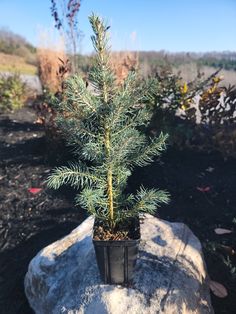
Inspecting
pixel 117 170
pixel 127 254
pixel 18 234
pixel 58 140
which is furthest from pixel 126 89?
pixel 58 140

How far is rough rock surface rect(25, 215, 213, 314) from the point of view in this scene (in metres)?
2.12

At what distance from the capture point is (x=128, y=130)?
1.96m

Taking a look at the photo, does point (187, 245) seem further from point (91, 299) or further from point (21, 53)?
point (21, 53)

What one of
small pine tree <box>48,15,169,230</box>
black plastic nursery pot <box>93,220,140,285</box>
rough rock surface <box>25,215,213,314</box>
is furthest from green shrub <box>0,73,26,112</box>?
black plastic nursery pot <box>93,220,140,285</box>

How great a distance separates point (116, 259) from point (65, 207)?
167 cm

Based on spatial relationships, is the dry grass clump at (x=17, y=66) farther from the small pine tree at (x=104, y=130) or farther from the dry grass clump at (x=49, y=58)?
the small pine tree at (x=104, y=130)

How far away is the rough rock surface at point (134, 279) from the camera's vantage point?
2117 millimetres

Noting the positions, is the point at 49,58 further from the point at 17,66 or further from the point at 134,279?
the point at 17,66

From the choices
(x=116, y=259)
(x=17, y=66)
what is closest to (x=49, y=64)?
(x=116, y=259)

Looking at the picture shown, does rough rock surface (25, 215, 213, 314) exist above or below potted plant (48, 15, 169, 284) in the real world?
below

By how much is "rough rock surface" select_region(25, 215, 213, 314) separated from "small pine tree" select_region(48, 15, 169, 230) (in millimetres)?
368

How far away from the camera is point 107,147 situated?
1953 mm

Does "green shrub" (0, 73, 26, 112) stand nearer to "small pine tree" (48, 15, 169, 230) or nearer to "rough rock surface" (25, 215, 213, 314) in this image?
"rough rock surface" (25, 215, 213, 314)

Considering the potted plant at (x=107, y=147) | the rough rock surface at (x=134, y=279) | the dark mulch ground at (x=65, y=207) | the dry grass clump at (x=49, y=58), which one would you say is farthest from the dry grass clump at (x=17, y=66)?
the potted plant at (x=107, y=147)
